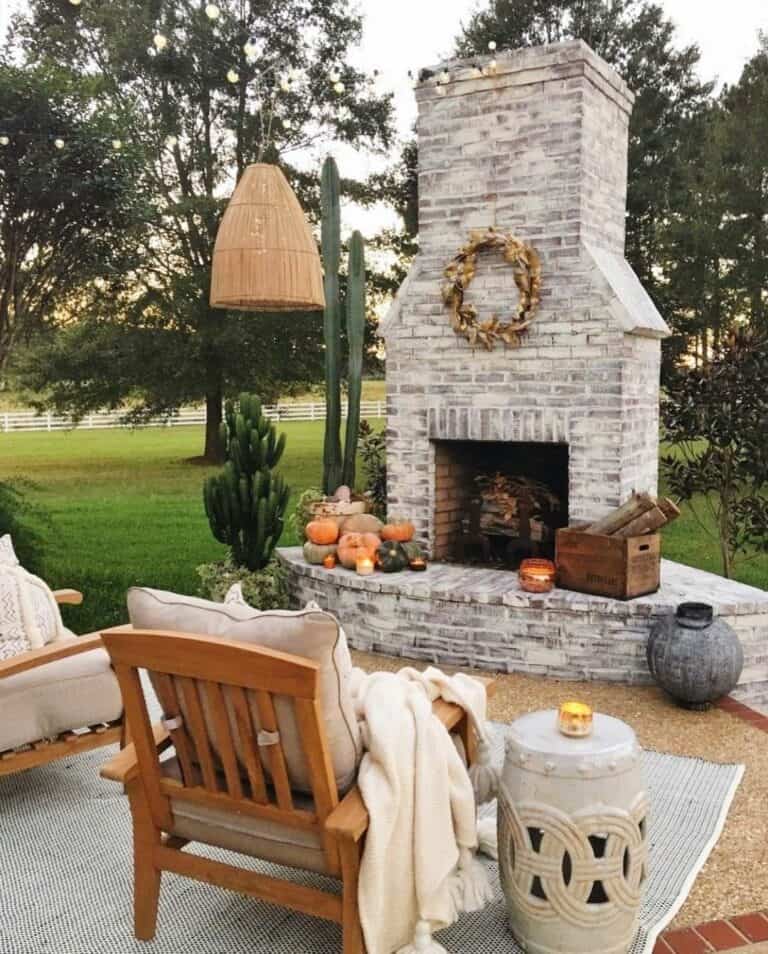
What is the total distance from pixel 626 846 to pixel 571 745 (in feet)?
0.97

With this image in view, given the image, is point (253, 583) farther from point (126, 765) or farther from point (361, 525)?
point (126, 765)

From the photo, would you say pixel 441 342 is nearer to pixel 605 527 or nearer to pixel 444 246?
pixel 444 246

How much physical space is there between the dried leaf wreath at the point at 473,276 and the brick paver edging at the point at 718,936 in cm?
351

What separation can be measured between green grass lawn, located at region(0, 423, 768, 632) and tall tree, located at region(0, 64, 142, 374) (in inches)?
79.9

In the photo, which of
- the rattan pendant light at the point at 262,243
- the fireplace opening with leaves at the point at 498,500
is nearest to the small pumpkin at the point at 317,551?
the fireplace opening with leaves at the point at 498,500

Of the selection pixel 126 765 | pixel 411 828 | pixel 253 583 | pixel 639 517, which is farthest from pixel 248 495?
pixel 411 828

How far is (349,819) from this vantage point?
2205 mm

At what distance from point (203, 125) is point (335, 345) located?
903cm

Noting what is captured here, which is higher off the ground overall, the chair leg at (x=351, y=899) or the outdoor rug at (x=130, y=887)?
the chair leg at (x=351, y=899)

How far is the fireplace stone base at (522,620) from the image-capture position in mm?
4836

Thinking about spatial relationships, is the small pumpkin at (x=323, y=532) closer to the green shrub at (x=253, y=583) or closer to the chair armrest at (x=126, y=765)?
the green shrub at (x=253, y=583)

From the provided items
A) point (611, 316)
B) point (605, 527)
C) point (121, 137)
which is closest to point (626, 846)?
point (605, 527)

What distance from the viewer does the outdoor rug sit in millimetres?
2594

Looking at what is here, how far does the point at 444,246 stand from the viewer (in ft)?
18.6
